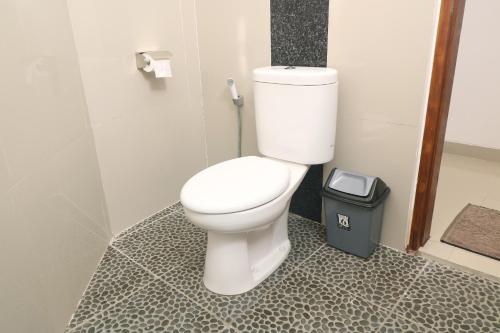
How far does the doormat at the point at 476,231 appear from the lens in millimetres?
1614

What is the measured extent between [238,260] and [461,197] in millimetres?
1448

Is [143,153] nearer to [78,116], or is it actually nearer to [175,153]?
[175,153]

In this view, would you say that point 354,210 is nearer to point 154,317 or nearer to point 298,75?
point 298,75

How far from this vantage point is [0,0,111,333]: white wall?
0.97 metres

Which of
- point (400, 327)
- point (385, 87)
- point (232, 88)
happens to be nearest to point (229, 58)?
point (232, 88)

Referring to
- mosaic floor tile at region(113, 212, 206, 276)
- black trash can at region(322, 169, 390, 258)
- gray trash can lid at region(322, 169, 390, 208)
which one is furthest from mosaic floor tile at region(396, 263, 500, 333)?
mosaic floor tile at region(113, 212, 206, 276)

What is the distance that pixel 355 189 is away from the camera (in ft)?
5.17

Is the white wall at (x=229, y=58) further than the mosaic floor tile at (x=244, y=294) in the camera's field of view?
Yes

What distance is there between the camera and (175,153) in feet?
6.63

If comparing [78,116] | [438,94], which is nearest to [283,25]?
[438,94]

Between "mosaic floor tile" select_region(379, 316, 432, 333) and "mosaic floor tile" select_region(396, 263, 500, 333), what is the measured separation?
3cm

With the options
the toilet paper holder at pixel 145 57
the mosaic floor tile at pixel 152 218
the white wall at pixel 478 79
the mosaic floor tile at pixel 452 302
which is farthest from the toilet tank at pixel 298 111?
the white wall at pixel 478 79

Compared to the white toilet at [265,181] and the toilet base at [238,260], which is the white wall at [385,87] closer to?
the white toilet at [265,181]

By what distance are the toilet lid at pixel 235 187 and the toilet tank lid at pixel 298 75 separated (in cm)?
34
